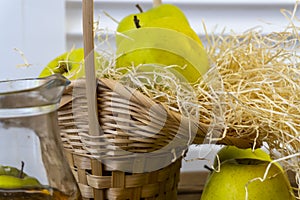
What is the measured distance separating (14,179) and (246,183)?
23 cm

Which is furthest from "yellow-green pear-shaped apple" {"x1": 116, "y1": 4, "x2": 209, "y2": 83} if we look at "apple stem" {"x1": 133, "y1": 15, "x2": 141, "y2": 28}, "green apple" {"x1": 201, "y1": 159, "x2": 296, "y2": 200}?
"green apple" {"x1": 201, "y1": 159, "x2": 296, "y2": 200}

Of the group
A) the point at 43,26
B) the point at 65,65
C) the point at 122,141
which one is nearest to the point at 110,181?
the point at 122,141

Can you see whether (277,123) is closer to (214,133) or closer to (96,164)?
(214,133)

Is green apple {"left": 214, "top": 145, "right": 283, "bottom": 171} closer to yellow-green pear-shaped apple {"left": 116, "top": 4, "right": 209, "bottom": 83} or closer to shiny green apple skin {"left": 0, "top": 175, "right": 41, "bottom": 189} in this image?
yellow-green pear-shaped apple {"left": 116, "top": 4, "right": 209, "bottom": 83}

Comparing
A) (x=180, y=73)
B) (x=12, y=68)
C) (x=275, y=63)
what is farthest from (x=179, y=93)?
(x=12, y=68)

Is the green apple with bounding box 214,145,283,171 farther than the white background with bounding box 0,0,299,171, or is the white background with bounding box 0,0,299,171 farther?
the white background with bounding box 0,0,299,171

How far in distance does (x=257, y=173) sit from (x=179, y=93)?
0.12 metres

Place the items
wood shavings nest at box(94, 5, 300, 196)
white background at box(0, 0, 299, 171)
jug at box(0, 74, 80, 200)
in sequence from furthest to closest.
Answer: white background at box(0, 0, 299, 171) → wood shavings nest at box(94, 5, 300, 196) → jug at box(0, 74, 80, 200)

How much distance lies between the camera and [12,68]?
0.98 m

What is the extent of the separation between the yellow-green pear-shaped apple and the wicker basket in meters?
0.07

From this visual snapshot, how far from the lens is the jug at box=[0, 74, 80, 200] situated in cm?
42

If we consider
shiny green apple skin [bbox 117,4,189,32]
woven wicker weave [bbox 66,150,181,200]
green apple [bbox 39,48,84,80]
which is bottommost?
woven wicker weave [bbox 66,150,181,200]

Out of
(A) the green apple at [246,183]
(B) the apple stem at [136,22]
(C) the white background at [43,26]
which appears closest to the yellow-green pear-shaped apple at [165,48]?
(B) the apple stem at [136,22]

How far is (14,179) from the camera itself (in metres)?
0.43
